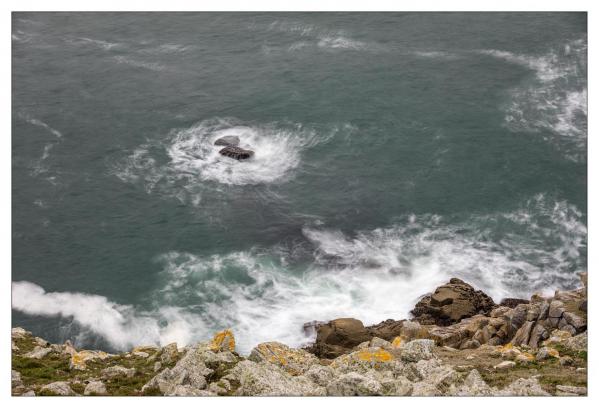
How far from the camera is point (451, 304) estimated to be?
96562 millimetres

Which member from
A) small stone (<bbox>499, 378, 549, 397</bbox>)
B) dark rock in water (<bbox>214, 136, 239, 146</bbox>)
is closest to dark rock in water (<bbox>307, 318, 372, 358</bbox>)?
small stone (<bbox>499, 378, 549, 397</bbox>)

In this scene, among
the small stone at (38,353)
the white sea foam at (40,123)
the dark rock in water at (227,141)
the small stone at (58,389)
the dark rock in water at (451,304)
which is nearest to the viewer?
the small stone at (58,389)

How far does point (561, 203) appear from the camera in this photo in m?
118

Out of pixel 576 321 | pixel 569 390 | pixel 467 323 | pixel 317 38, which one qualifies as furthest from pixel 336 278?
pixel 317 38

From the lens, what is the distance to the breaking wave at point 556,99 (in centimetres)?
13175

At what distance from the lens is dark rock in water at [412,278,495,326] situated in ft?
311

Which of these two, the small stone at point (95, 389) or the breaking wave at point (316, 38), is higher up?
the breaking wave at point (316, 38)

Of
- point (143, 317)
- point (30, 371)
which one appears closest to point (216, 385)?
point (30, 371)

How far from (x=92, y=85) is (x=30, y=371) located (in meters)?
93.4

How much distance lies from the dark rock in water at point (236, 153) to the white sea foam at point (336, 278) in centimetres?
2331

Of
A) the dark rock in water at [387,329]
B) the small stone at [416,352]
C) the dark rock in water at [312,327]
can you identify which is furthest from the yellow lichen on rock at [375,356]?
the dark rock in water at [312,327]

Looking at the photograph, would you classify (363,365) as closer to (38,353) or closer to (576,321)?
(576,321)

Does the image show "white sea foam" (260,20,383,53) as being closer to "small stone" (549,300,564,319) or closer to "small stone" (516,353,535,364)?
"small stone" (549,300,564,319)

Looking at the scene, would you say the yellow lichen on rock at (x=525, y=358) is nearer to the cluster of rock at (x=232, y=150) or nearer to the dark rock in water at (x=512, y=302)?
the dark rock in water at (x=512, y=302)
